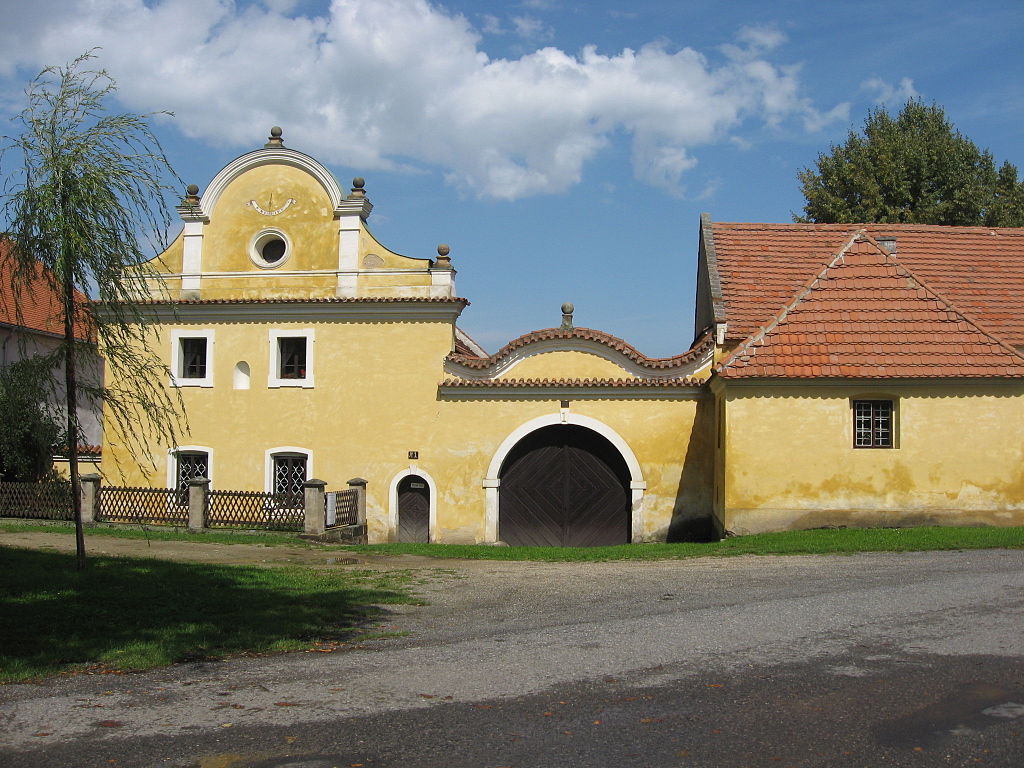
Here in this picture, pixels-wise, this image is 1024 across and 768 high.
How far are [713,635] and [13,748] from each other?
5937 mm

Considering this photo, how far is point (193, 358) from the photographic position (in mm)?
24391

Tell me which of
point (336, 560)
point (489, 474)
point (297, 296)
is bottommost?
point (336, 560)

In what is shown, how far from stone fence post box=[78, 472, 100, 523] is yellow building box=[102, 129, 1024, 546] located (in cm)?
86

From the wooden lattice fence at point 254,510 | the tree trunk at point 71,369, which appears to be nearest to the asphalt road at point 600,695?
the tree trunk at point 71,369

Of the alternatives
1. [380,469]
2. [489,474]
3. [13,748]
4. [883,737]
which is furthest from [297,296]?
[883,737]

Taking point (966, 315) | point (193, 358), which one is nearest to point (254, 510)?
point (193, 358)

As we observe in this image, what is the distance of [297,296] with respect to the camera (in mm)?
23578

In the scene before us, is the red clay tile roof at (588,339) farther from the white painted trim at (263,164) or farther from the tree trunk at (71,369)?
the tree trunk at (71,369)

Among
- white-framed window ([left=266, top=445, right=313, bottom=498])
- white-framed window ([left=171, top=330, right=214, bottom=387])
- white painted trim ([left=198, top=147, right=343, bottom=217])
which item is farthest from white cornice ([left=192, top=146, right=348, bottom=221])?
white-framed window ([left=266, top=445, right=313, bottom=498])

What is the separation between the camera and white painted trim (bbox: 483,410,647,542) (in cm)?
2219

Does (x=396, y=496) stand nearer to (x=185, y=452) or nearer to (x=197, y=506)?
(x=197, y=506)

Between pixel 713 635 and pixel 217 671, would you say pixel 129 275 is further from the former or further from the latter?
pixel 713 635

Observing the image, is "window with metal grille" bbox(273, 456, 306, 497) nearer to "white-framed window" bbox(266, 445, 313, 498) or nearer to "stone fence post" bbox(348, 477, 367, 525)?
"white-framed window" bbox(266, 445, 313, 498)

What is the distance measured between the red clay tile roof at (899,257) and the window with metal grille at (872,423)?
10.7 feet
